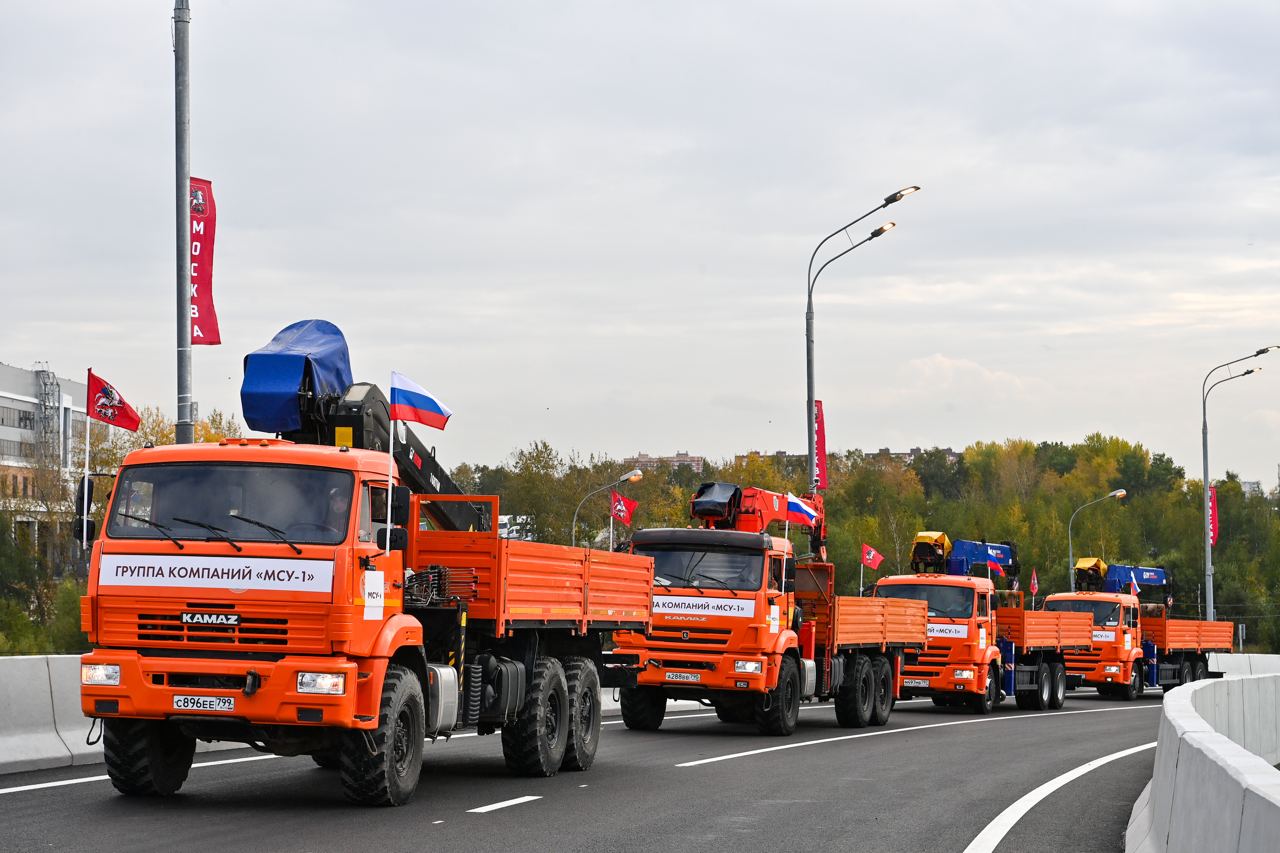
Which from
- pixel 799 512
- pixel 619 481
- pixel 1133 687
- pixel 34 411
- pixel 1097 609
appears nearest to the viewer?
pixel 799 512

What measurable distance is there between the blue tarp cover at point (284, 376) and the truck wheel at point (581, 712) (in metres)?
3.79

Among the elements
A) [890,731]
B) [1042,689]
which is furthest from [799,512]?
[1042,689]

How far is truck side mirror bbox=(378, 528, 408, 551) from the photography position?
1268 cm

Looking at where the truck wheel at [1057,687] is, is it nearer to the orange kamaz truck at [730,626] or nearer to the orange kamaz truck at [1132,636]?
the orange kamaz truck at [1132,636]

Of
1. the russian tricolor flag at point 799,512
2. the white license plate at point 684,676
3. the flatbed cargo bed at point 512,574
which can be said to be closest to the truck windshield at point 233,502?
the flatbed cargo bed at point 512,574

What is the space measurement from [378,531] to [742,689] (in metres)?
10.2

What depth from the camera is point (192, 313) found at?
1827 cm

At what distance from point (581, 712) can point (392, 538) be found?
15.0ft

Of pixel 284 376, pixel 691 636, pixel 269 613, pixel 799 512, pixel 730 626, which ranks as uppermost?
pixel 284 376

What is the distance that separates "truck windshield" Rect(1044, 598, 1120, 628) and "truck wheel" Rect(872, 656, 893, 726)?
13.5 meters

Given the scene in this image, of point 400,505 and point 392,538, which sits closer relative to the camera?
point 392,538

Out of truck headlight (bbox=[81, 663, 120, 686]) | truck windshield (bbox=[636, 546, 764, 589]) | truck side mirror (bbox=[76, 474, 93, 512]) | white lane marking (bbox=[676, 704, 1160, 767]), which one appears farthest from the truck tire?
truck headlight (bbox=[81, 663, 120, 686])

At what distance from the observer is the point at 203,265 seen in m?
18.5

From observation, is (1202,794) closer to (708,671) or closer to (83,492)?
(83,492)
